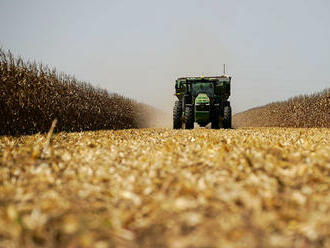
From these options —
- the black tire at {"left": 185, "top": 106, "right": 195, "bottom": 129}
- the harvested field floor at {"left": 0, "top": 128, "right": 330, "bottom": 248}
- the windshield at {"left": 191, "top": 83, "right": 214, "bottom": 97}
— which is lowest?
the harvested field floor at {"left": 0, "top": 128, "right": 330, "bottom": 248}

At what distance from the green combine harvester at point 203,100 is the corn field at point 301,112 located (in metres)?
7.96

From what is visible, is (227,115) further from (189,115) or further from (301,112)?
(301,112)

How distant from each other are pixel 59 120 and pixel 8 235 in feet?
28.2

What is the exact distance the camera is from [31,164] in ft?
10.4

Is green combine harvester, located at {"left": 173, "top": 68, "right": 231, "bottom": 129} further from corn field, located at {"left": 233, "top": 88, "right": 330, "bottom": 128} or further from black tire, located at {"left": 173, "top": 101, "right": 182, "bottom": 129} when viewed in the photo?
corn field, located at {"left": 233, "top": 88, "right": 330, "bottom": 128}

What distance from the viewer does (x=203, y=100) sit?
10.2 metres

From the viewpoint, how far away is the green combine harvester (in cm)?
1036

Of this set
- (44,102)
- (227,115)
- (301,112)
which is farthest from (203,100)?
(301,112)

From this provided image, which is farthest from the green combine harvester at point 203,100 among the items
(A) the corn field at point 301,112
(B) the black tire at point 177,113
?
(A) the corn field at point 301,112

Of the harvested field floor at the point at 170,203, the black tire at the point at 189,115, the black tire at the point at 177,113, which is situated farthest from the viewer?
the black tire at the point at 177,113

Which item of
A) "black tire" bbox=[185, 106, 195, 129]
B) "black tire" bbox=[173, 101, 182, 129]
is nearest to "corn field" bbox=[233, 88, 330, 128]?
"black tire" bbox=[173, 101, 182, 129]

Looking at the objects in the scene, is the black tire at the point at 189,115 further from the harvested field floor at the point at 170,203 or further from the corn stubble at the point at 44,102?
the harvested field floor at the point at 170,203

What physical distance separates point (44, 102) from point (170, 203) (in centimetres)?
808

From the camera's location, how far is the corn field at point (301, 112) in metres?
16.2
